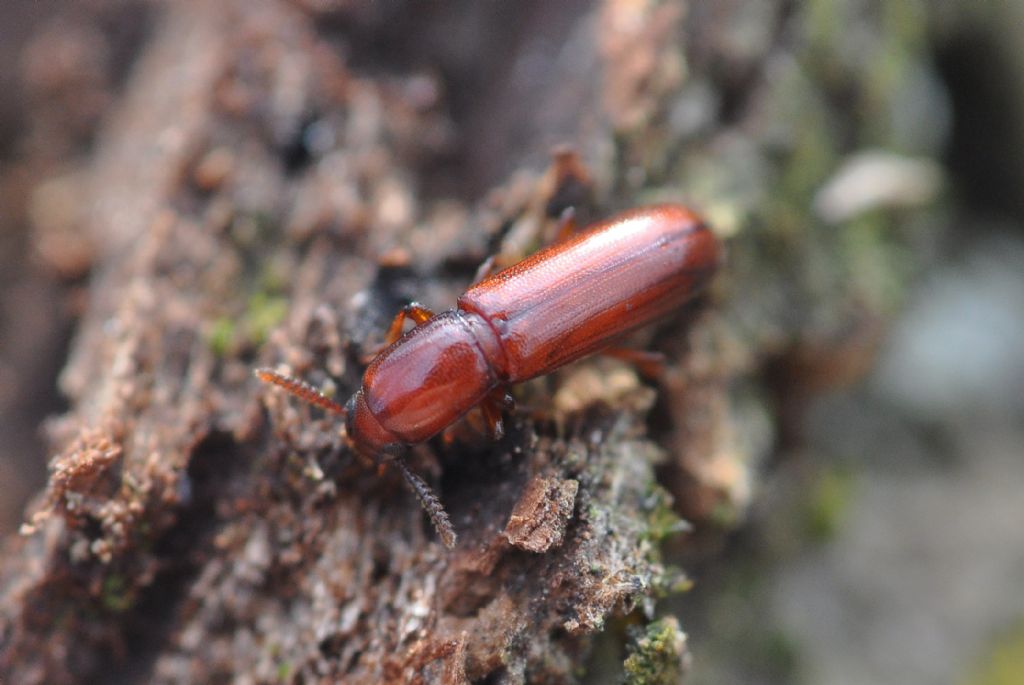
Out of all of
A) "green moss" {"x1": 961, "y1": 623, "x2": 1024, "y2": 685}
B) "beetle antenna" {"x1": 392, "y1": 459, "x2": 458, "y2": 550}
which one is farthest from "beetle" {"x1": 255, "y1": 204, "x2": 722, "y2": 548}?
"green moss" {"x1": 961, "y1": 623, "x2": 1024, "y2": 685}

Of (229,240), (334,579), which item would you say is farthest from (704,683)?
(229,240)

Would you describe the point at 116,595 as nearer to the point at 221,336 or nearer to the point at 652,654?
the point at 221,336

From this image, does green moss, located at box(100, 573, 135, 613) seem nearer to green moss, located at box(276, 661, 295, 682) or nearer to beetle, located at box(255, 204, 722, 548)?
green moss, located at box(276, 661, 295, 682)

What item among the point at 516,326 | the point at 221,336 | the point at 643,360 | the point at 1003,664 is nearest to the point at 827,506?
the point at 1003,664

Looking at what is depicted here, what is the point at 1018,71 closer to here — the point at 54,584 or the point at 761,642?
the point at 761,642

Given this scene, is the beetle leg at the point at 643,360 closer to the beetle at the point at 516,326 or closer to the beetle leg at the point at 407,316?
the beetle at the point at 516,326

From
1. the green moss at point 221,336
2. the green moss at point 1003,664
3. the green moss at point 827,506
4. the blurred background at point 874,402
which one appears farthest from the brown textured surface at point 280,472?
the green moss at point 1003,664
